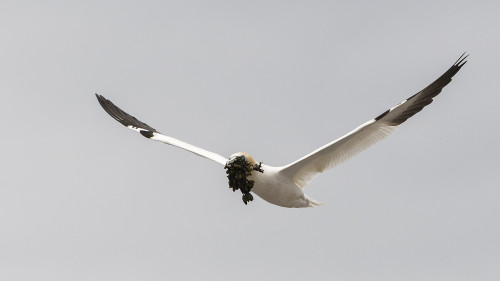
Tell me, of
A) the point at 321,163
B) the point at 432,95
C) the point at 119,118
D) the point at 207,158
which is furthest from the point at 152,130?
the point at 432,95

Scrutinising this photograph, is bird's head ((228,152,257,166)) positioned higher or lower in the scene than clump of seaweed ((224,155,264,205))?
higher

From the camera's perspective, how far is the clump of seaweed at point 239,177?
28.4m

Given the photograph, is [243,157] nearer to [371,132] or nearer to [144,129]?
[371,132]

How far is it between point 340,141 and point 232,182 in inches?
136

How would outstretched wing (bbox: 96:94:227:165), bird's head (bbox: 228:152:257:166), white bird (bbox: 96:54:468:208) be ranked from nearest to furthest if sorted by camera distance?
1. bird's head (bbox: 228:152:257:166)
2. white bird (bbox: 96:54:468:208)
3. outstretched wing (bbox: 96:94:227:165)

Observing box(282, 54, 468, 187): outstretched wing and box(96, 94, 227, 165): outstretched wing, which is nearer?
box(282, 54, 468, 187): outstretched wing

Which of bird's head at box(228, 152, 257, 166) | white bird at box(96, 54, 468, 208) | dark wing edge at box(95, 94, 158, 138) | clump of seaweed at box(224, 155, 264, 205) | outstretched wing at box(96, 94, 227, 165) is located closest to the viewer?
clump of seaweed at box(224, 155, 264, 205)

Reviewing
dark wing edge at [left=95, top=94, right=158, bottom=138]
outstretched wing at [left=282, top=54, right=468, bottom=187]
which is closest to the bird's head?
outstretched wing at [left=282, top=54, right=468, bottom=187]

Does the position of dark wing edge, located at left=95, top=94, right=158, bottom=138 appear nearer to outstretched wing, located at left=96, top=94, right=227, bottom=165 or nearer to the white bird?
outstretched wing, located at left=96, top=94, right=227, bottom=165

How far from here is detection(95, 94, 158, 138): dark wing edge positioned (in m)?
37.3

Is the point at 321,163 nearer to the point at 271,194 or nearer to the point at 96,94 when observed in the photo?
the point at 271,194

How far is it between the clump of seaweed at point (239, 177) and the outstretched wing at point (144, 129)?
9.67 ft

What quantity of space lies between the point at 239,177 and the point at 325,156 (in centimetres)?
364

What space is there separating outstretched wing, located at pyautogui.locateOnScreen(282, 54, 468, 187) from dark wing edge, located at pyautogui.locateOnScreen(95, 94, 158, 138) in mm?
8394
